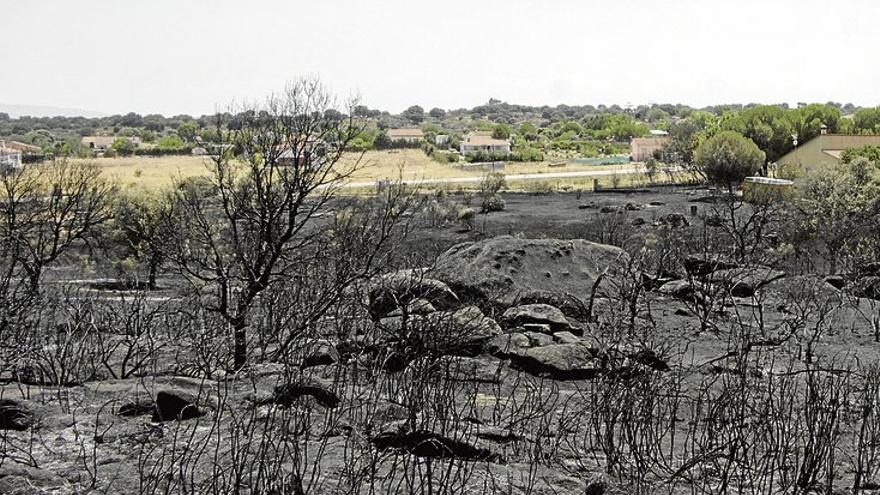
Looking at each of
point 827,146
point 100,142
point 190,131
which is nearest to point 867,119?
point 827,146

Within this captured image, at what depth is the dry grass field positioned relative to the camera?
73.1 metres

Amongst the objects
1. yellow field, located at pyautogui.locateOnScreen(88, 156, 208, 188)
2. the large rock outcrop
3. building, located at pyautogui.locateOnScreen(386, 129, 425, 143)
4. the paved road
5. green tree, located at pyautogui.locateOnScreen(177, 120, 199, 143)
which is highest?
green tree, located at pyautogui.locateOnScreen(177, 120, 199, 143)

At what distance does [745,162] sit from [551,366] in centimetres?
4832

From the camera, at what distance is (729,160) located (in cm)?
5594

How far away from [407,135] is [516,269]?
338 feet

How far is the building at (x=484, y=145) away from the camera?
343 feet

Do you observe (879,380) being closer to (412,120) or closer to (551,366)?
(551,366)

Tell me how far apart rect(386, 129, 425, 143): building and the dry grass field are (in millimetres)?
13882

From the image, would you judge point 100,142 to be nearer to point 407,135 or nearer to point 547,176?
point 407,135

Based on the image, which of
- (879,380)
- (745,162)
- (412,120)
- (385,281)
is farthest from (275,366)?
(412,120)

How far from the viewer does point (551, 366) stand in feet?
39.0

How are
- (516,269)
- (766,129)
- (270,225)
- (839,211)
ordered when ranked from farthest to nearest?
(766,129) → (839,211) → (516,269) → (270,225)

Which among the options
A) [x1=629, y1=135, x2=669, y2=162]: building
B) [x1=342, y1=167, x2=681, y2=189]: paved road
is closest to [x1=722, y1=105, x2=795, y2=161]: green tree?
[x1=342, y1=167, x2=681, y2=189]: paved road

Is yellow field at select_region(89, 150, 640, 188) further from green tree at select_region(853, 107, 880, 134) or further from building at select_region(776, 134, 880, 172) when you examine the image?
green tree at select_region(853, 107, 880, 134)
